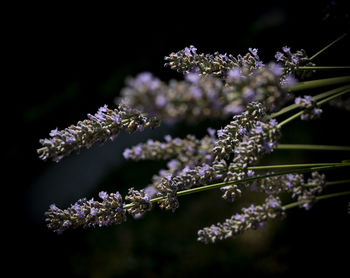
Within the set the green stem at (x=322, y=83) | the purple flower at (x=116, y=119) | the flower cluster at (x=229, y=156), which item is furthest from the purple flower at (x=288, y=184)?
the purple flower at (x=116, y=119)

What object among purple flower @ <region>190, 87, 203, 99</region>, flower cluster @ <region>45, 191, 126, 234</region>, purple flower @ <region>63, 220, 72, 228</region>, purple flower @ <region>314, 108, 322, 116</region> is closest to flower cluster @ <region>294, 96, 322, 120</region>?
purple flower @ <region>314, 108, 322, 116</region>

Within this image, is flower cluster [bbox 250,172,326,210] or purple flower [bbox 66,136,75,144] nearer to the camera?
purple flower [bbox 66,136,75,144]

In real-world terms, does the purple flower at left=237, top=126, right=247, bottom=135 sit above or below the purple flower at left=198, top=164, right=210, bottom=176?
above

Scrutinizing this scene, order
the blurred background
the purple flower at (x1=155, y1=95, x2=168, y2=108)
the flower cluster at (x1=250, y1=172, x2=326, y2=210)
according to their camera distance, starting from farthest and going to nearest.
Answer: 1. the blurred background
2. the flower cluster at (x1=250, y1=172, x2=326, y2=210)
3. the purple flower at (x1=155, y1=95, x2=168, y2=108)

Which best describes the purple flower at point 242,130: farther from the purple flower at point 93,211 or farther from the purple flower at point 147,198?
the purple flower at point 93,211

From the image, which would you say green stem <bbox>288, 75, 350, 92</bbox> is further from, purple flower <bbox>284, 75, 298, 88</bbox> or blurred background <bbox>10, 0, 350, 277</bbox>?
blurred background <bbox>10, 0, 350, 277</bbox>

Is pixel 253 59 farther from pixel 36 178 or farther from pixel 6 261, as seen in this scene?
pixel 36 178
